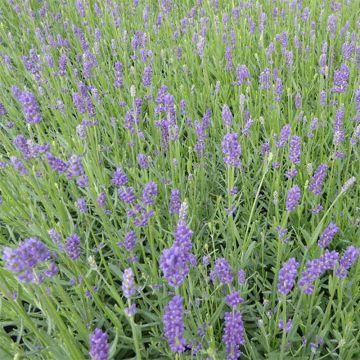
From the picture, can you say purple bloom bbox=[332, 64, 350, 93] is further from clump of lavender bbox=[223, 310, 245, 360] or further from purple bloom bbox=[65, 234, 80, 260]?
purple bloom bbox=[65, 234, 80, 260]

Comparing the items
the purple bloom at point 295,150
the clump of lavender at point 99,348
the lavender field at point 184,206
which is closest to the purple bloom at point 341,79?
the lavender field at point 184,206

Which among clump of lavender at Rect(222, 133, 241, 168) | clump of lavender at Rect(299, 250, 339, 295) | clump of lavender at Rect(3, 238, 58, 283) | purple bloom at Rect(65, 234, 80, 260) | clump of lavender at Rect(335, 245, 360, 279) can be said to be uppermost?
clump of lavender at Rect(3, 238, 58, 283)

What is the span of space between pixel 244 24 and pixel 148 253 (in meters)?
2.43

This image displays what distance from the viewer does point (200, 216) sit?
7.50 ft

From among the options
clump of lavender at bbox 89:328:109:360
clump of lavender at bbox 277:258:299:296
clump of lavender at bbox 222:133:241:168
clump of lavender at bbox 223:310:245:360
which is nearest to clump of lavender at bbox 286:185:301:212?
clump of lavender at bbox 222:133:241:168

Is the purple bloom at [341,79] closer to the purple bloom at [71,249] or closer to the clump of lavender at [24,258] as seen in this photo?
the purple bloom at [71,249]

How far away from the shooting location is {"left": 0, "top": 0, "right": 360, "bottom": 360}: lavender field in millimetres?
1443

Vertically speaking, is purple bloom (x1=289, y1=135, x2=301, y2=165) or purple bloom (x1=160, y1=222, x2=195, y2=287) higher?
purple bloom (x1=160, y1=222, x2=195, y2=287)

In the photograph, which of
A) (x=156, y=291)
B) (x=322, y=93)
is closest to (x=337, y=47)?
(x=322, y=93)

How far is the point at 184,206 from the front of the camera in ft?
4.25

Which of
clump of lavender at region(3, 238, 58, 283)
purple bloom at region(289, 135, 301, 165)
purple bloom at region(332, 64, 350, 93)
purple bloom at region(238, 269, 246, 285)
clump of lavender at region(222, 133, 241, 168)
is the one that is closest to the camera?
clump of lavender at region(3, 238, 58, 283)

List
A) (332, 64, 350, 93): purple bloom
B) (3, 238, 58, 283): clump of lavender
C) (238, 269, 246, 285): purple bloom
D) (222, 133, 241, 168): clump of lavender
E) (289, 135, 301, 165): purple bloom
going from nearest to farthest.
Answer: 1. (3, 238, 58, 283): clump of lavender
2. (222, 133, 241, 168): clump of lavender
3. (238, 269, 246, 285): purple bloom
4. (289, 135, 301, 165): purple bloom
5. (332, 64, 350, 93): purple bloom

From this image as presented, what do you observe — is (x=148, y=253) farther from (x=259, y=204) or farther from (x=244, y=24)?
(x=244, y=24)

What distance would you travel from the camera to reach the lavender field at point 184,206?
1.44m
